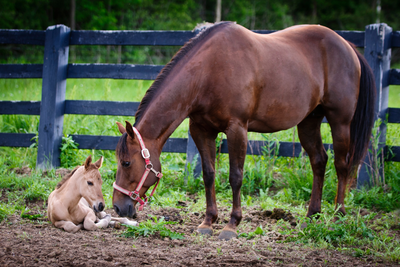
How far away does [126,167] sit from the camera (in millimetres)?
2748

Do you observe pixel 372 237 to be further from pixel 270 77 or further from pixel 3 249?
pixel 3 249

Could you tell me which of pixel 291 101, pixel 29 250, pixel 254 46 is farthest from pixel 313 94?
pixel 29 250

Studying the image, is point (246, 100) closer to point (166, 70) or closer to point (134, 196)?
point (166, 70)

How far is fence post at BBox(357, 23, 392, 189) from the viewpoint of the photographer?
4465 millimetres

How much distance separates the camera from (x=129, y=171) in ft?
9.04

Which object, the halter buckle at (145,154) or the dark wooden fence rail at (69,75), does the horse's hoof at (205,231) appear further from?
the dark wooden fence rail at (69,75)

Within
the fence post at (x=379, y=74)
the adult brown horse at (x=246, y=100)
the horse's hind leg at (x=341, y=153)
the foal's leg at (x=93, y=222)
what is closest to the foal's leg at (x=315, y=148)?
the adult brown horse at (x=246, y=100)

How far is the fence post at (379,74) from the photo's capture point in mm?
4465

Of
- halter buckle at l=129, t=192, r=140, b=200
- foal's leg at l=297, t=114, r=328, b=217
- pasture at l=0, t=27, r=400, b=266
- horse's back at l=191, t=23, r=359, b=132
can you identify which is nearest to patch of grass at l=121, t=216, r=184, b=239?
pasture at l=0, t=27, r=400, b=266

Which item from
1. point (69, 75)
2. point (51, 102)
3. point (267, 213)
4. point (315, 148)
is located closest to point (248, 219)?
point (267, 213)

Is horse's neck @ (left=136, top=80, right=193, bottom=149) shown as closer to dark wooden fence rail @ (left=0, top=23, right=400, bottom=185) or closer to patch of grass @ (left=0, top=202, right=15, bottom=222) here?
patch of grass @ (left=0, top=202, right=15, bottom=222)

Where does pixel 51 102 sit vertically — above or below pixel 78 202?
above

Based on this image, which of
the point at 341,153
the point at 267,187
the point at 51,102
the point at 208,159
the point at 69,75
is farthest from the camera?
the point at 69,75

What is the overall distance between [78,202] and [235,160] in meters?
1.58
